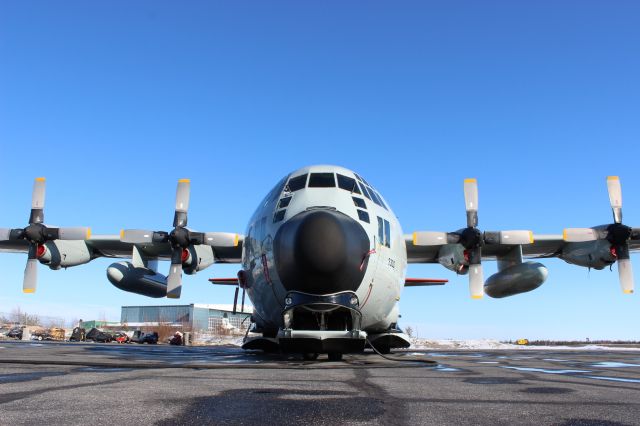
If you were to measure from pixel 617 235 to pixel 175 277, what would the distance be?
1478 cm

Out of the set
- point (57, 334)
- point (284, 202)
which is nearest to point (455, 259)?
point (284, 202)

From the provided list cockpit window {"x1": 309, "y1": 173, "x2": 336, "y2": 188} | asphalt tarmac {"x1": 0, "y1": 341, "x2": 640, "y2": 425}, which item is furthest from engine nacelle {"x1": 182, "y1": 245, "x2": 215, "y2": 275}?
asphalt tarmac {"x1": 0, "y1": 341, "x2": 640, "y2": 425}

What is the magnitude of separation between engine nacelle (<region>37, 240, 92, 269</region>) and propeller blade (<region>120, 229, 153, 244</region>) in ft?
12.4

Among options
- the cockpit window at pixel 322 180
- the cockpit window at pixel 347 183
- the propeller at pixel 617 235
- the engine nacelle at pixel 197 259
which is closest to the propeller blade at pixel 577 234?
the propeller at pixel 617 235

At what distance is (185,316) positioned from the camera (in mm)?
89375

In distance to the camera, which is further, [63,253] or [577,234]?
[63,253]

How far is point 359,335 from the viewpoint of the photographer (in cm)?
968

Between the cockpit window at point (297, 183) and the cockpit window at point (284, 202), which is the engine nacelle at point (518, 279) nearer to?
the cockpit window at point (297, 183)

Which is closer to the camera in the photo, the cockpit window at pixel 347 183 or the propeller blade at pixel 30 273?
the cockpit window at pixel 347 183

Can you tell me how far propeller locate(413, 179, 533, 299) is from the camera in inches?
600

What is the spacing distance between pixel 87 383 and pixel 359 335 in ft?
17.9

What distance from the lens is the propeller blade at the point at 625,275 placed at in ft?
55.0

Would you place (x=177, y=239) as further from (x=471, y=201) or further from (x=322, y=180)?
(x=471, y=201)

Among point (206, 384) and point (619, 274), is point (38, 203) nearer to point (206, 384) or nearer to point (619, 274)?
point (206, 384)
